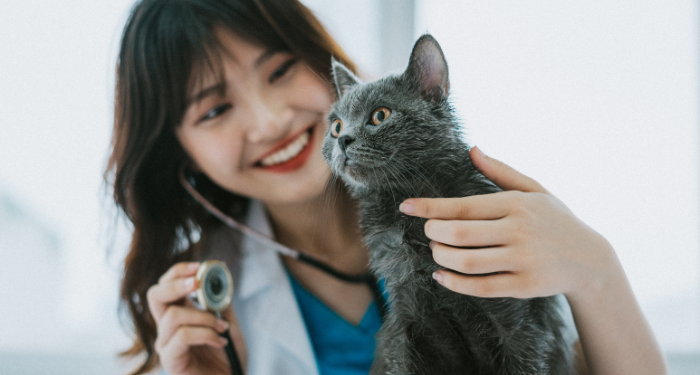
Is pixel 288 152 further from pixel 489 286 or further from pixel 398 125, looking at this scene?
pixel 489 286

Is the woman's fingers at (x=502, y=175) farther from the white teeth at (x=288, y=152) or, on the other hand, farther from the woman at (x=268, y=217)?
the white teeth at (x=288, y=152)

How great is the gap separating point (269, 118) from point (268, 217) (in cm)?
52


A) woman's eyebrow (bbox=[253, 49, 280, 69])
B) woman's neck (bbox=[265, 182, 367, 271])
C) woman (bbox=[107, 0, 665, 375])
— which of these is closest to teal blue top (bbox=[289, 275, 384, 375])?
woman (bbox=[107, 0, 665, 375])

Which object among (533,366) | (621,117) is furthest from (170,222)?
(621,117)

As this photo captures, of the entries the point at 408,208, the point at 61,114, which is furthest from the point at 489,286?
the point at 61,114

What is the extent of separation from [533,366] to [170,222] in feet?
3.35

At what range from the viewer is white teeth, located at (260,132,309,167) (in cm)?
98

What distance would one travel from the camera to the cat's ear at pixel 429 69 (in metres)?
0.63

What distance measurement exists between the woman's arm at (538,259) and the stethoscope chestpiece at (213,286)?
1.72 ft

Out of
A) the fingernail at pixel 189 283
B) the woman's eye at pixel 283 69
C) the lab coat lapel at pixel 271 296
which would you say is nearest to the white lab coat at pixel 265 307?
the lab coat lapel at pixel 271 296

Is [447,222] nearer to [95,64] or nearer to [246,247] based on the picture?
[246,247]

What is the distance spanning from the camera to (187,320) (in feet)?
3.19

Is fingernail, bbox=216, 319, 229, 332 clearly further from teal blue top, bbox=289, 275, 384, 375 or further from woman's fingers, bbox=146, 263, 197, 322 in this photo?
teal blue top, bbox=289, 275, 384, 375

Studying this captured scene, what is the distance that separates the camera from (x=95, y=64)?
4.00ft
